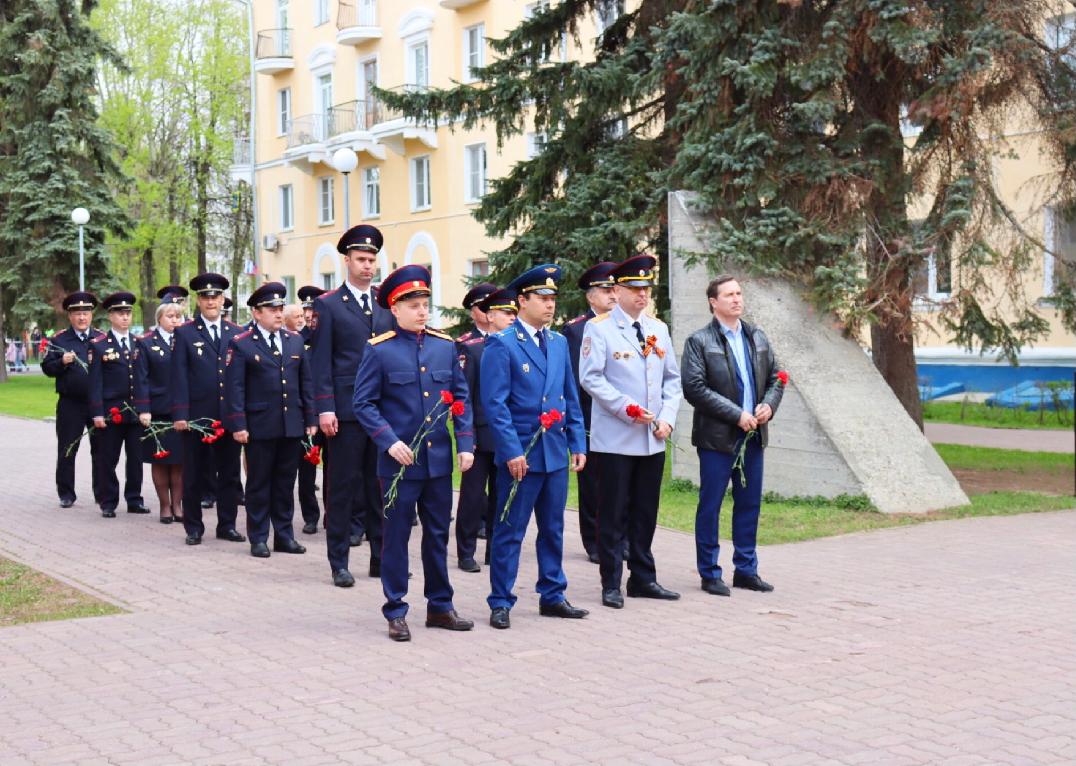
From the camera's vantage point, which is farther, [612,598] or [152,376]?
[152,376]

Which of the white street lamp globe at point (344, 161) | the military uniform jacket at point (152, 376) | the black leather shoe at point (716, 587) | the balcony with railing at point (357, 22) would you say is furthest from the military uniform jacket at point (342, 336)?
the balcony with railing at point (357, 22)

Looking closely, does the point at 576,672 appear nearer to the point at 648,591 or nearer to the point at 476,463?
the point at 648,591

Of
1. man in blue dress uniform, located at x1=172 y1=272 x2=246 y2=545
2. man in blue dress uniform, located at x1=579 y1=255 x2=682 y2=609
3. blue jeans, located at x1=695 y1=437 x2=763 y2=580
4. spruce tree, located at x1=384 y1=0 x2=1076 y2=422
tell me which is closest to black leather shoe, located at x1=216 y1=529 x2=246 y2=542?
man in blue dress uniform, located at x1=172 y1=272 x2=246 y2=545

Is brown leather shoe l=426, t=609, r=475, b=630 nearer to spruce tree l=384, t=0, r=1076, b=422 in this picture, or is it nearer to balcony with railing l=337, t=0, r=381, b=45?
spruce tree l=384, t=0, r=1076, b=422

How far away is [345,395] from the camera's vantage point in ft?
31.3

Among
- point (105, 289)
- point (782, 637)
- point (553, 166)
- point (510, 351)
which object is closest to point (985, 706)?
point (782, 637)

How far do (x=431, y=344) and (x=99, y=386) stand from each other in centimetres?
650

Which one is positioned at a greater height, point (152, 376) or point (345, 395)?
point (152, 376)

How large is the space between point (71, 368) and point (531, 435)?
23.4 feet

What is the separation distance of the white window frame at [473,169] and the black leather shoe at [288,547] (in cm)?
2903

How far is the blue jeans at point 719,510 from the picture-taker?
8930 mm

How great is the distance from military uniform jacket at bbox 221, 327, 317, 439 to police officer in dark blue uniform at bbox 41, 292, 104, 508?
11.1 ft

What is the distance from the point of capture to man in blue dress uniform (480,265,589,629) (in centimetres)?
798

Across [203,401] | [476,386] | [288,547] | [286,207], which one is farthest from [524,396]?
[286,207]
